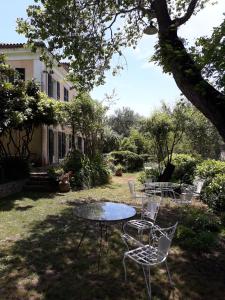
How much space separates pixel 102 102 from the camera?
17.8 m

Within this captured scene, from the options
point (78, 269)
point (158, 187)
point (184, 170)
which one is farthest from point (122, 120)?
point (78, 269)

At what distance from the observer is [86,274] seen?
4.94 metres

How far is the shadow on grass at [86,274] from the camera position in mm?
4367

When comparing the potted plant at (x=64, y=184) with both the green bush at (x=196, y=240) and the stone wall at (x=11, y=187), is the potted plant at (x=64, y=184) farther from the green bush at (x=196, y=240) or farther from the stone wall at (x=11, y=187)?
the green bush at (x=196, y=240)

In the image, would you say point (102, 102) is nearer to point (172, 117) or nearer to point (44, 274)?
point (172, 117)

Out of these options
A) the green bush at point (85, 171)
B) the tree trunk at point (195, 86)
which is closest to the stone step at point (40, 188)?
the green bush at point (85, 171)

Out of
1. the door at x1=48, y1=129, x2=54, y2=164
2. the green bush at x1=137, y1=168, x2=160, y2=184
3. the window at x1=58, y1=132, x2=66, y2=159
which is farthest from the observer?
the window at x1=58, y1=132, x2=66, y2=159

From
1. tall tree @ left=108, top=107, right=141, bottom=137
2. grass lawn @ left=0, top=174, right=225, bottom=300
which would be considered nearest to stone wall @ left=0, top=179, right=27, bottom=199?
grass lawn @ left=0, top=174, right=225, bottom=300

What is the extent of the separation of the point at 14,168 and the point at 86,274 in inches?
368

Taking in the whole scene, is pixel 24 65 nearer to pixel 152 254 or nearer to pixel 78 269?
pixel 78 269

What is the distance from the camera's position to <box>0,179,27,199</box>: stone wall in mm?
11819

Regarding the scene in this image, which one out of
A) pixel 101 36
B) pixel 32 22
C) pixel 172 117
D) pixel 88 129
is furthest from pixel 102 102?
pixel 32 22

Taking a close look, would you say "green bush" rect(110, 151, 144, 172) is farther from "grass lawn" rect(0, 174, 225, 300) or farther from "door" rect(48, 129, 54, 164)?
"grass lawn" rect(0, 174, 225, 300)

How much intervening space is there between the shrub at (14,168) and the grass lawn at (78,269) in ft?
16.8
